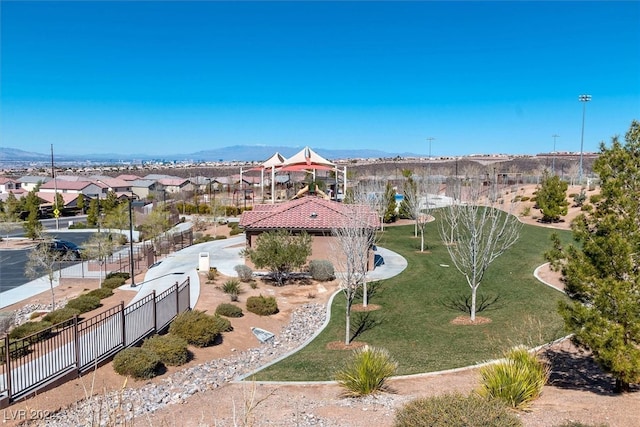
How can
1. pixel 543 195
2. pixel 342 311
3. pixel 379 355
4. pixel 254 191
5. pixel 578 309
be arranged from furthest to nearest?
pixel 254 191
pixel 543 195
pixel 342 311
pixel 379 355
pixel 578 309

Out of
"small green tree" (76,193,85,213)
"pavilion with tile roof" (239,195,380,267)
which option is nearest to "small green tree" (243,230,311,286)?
"pavilion with tile roof" (239,195,380,267)

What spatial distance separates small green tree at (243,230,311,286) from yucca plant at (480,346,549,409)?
15.6 meters

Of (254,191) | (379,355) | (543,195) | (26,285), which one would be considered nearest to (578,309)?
(379,355)

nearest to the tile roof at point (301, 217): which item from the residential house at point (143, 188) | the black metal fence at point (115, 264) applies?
the black metal fence at point (115, 264)

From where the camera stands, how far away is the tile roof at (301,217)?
29.3 metres

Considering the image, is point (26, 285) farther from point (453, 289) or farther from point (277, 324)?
point (453, 289)

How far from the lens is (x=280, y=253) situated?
25.1 metres

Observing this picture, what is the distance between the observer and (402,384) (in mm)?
12133

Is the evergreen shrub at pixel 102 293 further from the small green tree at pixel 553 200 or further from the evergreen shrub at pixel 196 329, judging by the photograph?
the small green tree at pixel 553 200

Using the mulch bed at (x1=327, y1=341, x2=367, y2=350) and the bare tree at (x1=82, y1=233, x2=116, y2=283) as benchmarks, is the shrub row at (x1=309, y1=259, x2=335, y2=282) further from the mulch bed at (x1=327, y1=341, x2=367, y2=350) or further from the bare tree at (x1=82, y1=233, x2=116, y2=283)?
the bare tree at (x1=82, y1=233, x2=116, y2=283)

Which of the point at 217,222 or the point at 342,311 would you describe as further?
the point at 217,222

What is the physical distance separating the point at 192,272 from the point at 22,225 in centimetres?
3335

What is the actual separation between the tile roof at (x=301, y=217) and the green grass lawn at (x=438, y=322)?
513 centimetres

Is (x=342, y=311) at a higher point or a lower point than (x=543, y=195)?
lower
